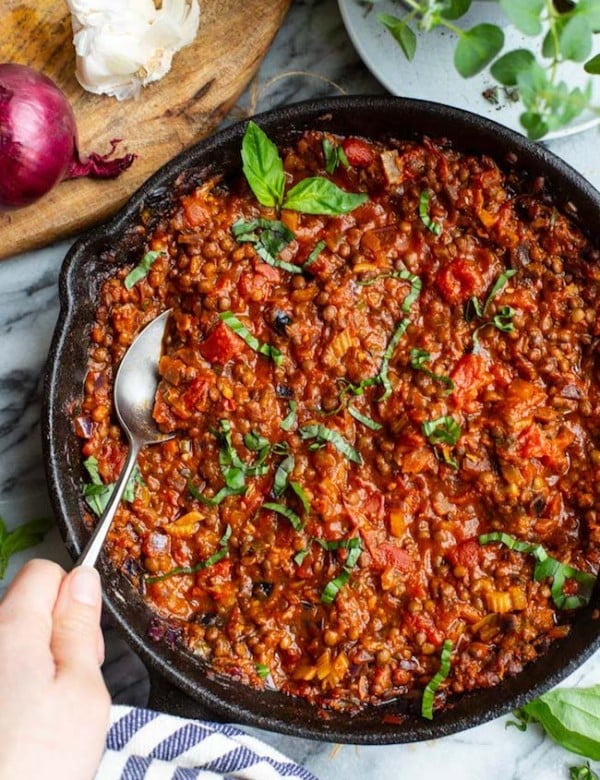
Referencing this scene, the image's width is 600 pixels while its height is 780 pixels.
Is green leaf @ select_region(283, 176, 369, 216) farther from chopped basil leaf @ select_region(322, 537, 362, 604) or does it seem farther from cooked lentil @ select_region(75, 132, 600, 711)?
chopped basil leaf @ select_region(322, 537, 362, 604)

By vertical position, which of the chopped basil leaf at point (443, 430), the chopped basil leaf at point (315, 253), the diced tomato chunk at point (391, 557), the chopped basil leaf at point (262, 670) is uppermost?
the chopped basil leaf at point (315, 253)

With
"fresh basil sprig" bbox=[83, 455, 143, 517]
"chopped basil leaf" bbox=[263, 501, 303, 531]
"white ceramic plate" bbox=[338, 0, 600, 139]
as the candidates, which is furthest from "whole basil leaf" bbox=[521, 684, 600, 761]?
"white ceramic plate" bbox=[338, 0, 600, 139]

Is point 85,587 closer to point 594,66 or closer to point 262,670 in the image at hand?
point 262,670

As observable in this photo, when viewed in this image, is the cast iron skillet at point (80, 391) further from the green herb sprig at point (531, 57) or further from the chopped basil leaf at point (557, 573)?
the green herb sprig at point (531, 57)

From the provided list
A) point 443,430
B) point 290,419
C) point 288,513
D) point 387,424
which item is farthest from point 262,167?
point 288,513

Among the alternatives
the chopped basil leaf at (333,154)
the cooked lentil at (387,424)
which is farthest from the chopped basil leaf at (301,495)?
the chopped basil leaf at (333,154)

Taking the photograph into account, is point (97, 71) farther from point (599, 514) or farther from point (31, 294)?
point (599, 514)
